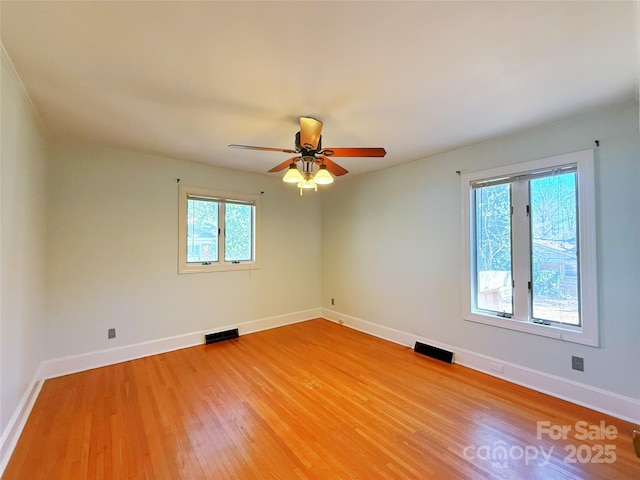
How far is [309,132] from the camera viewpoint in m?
2.32

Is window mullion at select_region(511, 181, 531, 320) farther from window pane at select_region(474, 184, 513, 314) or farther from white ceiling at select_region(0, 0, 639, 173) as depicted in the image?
white ceiling at select_region(0, 0, 639, 173)

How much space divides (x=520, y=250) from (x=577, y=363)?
1.11 meters

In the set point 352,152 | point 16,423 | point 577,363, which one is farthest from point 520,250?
point 16,423

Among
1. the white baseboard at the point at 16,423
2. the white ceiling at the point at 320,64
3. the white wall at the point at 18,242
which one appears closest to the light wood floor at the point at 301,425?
the white baseboard at the point at 16,423

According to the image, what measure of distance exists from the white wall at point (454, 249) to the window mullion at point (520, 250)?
0.27m

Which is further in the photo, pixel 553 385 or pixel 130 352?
pixel 130 352

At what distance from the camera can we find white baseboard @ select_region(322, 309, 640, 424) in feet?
7.14

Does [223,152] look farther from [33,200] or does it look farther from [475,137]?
[475,137]

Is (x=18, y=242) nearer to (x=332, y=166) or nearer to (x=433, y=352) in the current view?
(x=332, y=166)

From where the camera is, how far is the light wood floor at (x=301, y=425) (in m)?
1.71

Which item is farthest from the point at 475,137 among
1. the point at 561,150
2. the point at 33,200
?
the point at 33,200

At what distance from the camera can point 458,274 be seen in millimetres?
3281

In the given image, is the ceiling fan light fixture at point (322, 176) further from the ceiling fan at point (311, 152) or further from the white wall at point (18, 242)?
the white wall at point (18, 242)

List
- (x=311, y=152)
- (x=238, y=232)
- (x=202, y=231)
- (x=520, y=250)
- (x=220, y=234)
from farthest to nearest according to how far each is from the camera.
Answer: (x=238, y=232) < (x=220, y=234) < (x=202, y=231) < (x=520, y=250) < (x=311, y=152)
